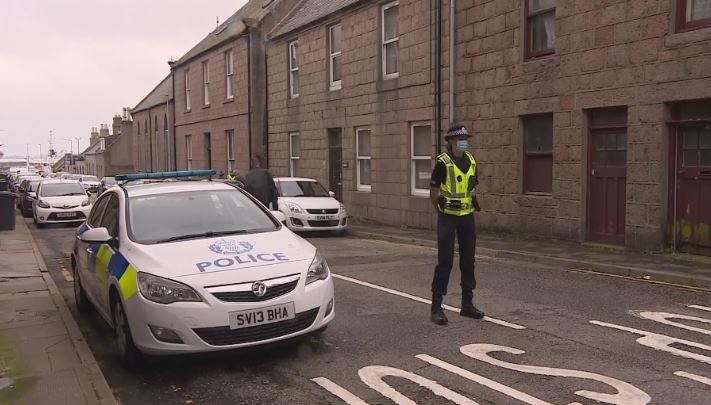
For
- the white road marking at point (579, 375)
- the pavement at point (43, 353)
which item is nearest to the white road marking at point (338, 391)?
the white road marking at point (579, 375)

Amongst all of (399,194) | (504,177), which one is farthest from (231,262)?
(399,194)

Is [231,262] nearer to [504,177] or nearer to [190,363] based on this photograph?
[190,363]

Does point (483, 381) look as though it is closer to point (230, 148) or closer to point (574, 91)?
point (574, 91)

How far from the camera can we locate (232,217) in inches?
251

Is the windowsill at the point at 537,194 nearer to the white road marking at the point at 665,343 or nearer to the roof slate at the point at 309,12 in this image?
the white road marking at the point at 665,343

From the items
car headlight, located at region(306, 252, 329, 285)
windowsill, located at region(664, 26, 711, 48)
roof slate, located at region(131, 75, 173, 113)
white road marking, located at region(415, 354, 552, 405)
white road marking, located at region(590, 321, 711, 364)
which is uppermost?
roof slate, located at region(131, 75, 173, 113)

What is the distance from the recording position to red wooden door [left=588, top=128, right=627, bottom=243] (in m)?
11.6

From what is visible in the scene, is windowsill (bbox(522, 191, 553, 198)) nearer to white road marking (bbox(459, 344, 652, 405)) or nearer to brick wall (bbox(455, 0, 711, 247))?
brick wall (bbox(455, 0, 711, 247))

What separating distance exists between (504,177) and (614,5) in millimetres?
4066

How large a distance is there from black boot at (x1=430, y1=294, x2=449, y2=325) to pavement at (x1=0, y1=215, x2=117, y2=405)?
3189mm

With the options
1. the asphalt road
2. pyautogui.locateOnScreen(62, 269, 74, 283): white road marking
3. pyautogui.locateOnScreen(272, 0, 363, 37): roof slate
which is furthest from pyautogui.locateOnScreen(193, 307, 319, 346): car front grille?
pyautogui.locateOnScreen(272, 0, 363, 37): roof slate

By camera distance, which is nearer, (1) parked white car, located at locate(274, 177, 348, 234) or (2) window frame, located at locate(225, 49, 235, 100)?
(1) parked white car, located at locate(274, 177, 348, 234)

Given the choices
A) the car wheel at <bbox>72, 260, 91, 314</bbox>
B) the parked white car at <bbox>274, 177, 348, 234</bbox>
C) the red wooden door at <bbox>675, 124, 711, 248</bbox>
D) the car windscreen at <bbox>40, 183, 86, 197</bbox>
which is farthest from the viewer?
the car windscreen at <bbox>40, 183, 86, 197</bbox>

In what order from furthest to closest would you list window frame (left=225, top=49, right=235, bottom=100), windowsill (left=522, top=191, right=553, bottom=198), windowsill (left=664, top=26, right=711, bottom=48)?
1. window frame (left=225, top=49, right=235, bottom=100)
2. windowsill (left=522, top=191, right=553, bottom=198)
3. windowsill (left=664, top=26, right=711, bottom=48)
